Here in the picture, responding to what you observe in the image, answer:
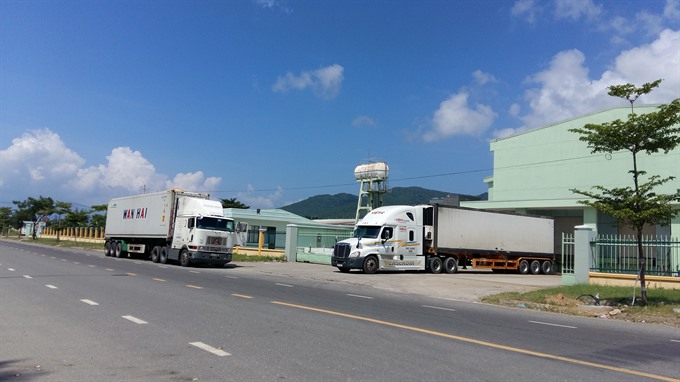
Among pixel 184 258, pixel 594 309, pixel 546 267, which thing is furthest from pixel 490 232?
pixel 184 258

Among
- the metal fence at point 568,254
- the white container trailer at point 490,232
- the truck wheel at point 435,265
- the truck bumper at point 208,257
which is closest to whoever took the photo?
the metal fence at point 568,254

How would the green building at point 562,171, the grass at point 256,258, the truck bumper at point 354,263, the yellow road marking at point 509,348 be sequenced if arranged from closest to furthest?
the yellow road marking at point 509,348, the truck bumper at point 354,263, the grass at point 256,258, the green building at point 562,171

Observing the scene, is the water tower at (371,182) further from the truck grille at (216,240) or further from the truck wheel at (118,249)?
the truck grille at (216,240)

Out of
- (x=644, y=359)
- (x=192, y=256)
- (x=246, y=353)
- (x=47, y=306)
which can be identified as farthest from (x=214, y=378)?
(x=192, y=256)

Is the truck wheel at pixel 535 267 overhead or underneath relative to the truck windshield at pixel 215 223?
underneath

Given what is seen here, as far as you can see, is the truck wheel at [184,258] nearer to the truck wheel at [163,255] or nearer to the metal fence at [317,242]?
the truck wheel at [163,255]

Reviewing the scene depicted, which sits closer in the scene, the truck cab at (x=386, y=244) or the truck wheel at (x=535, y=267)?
the truck cab at (x=386, y=244)

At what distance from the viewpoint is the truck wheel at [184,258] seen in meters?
26.4

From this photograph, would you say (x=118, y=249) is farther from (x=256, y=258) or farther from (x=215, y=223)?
(x=215, y=223)

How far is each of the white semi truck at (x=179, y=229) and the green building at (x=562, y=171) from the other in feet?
76.0

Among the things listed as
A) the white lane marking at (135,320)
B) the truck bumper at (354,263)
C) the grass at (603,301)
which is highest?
the truck bumper at (354,263)

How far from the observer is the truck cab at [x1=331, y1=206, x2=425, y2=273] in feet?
79.6

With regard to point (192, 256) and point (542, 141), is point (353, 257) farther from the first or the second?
point (542, 141)

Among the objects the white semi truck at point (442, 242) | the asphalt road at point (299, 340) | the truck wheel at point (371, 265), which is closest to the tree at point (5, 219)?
the white semi truck at point (442, 242)
